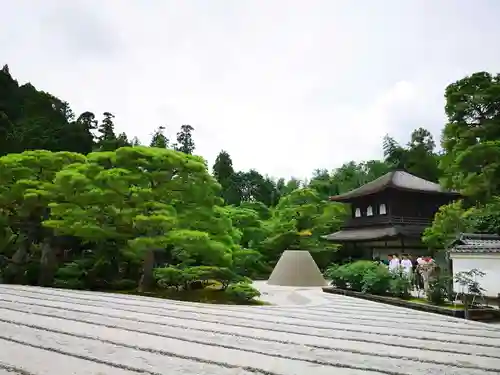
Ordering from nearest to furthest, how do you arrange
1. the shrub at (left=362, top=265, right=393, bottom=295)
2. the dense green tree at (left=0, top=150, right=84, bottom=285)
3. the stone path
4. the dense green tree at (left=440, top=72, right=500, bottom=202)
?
the stone path → the shrub at (left=362, top=265, right=393, bottom=295) → the dense green tree at (left=0, top=150, right=84, bottom=285) → the dense green tree at (left=440, top=72, right=500, bottom=202)

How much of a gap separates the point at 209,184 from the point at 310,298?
3.64 meters

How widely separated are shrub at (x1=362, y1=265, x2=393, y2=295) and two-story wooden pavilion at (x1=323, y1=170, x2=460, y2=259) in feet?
29.9

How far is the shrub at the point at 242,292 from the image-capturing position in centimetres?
1041

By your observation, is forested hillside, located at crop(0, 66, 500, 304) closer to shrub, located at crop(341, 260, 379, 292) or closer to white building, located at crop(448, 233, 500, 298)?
shrub, located at crop(341, 260, 379, 292)

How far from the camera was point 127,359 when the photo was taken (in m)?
4.77

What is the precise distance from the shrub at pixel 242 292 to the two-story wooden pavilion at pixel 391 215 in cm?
1152

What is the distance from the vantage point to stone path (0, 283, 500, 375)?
455 centimetres

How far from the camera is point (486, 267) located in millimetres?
9477

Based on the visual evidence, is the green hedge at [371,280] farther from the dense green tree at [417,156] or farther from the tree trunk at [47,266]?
the dense green tree at [417,156]

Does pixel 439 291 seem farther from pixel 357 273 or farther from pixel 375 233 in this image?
pixel 375 233

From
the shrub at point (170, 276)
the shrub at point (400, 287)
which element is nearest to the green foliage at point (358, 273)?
the shrub at point (400, 287)

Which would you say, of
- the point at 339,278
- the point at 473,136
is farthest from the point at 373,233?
the point at 339,278

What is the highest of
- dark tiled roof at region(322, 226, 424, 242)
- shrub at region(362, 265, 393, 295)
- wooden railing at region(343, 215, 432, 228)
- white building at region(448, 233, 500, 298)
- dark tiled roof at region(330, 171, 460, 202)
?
dark tiled roof at region(330, 171, 460, 202)

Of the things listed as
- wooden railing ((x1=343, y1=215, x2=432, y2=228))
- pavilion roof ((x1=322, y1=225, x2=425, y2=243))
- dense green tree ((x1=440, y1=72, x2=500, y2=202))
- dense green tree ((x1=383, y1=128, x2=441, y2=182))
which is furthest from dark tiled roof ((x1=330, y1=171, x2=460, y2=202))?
dense green tree ((x1=383, y1=128, x2=441, y2=182))
